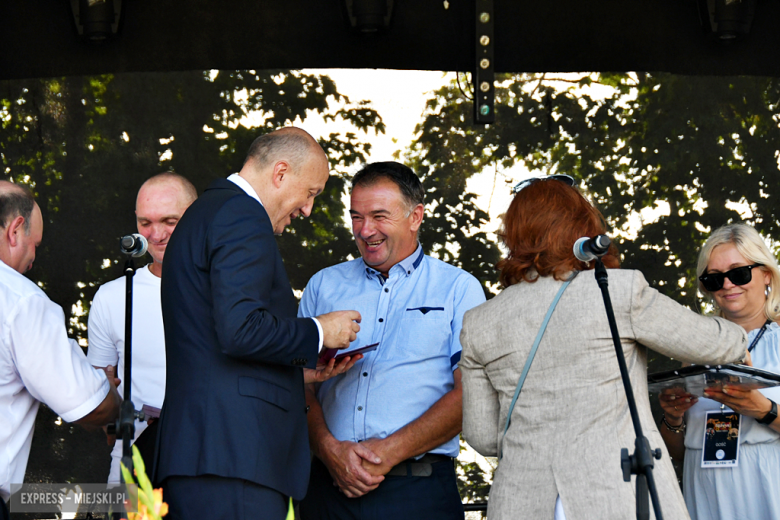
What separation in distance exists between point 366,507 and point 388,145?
103 inches

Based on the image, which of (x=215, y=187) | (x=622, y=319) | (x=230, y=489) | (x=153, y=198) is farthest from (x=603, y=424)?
(x=153, y=198)

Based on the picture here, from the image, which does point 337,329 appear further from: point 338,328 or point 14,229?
point 14,229

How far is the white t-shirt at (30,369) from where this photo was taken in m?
2.56

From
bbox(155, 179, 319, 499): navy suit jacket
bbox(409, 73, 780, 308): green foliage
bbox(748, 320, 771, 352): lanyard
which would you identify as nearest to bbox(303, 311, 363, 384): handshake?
bbox(155, 179, 319, 499): navy suit jacket

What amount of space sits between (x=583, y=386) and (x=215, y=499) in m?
1.07

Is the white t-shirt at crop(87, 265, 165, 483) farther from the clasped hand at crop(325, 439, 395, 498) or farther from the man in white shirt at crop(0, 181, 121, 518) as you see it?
the clasped hand at crop(325, 439, 395, 498)

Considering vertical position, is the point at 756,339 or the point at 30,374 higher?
the point at 756,339

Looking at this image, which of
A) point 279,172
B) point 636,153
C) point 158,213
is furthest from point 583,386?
point 636,153

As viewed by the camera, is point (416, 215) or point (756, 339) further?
point (416, 215)

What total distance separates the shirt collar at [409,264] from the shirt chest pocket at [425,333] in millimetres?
195

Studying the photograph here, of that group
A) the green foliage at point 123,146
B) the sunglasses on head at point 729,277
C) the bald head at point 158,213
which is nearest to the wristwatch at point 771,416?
the sunglasses on head at point 729,277

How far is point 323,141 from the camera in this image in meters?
5.04

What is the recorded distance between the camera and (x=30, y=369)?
8.43 feet

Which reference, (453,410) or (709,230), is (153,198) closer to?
(453,410)
